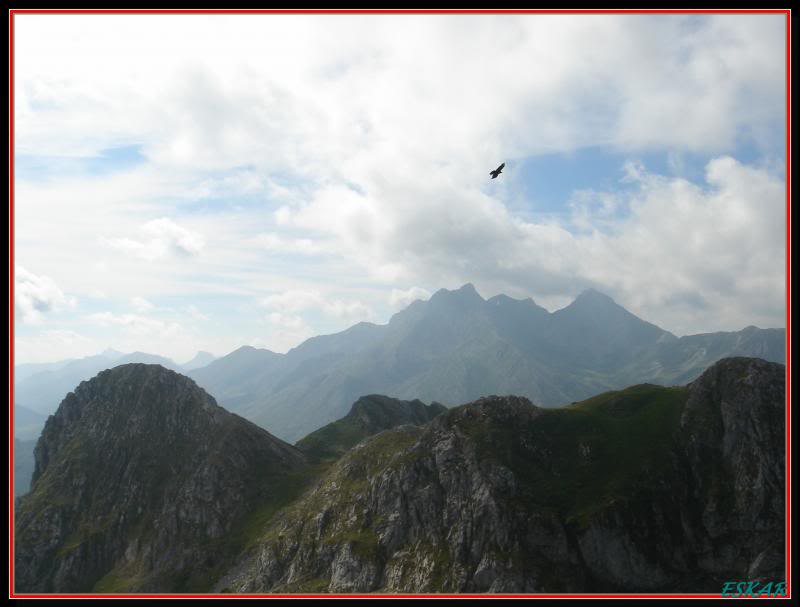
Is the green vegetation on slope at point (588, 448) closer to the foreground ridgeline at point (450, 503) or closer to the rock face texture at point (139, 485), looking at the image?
the foreground ridgeline at point (450, 503)

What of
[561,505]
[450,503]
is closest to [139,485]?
[450,503]

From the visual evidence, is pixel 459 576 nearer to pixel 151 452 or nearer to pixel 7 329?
pixel 7 329

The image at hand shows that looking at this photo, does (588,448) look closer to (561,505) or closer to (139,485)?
(561,505)

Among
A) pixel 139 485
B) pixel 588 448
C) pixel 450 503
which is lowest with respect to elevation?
pixel 139 485

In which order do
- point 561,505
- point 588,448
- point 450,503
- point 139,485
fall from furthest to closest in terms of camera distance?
point 139,485, point 588,448, point 450,503, point 561,505

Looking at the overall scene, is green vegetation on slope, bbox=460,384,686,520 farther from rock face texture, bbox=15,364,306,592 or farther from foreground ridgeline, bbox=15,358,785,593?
rock face texture, bbox=15,364,306,592
